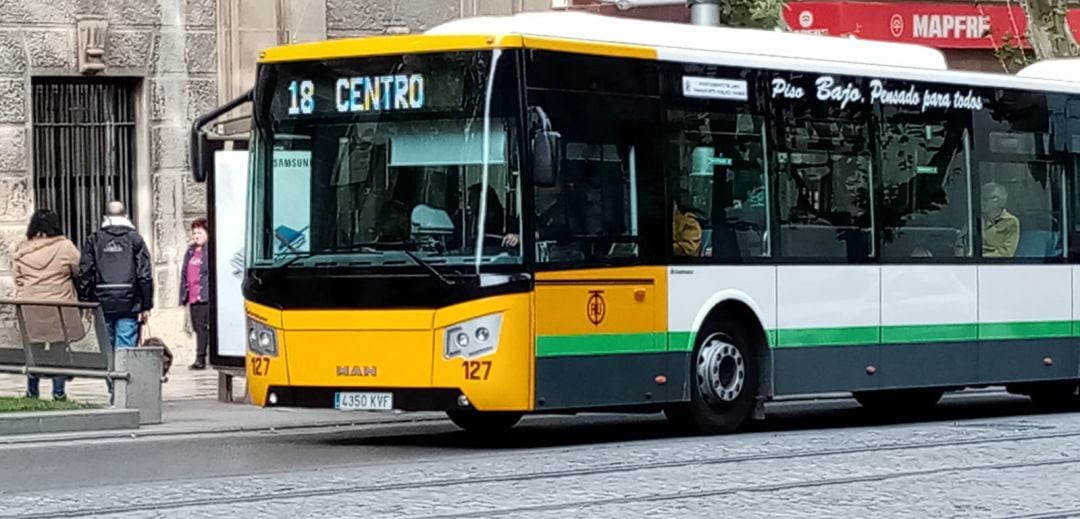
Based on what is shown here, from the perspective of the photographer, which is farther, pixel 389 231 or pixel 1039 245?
pixel 1039 245

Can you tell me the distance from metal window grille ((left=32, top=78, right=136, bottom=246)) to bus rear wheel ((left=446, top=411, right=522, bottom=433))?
898cm

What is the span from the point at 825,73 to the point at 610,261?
2926 mm

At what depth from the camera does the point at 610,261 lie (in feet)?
51.4

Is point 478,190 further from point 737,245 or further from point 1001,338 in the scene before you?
point 1001,338

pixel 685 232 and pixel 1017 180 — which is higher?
pixel 1017 180

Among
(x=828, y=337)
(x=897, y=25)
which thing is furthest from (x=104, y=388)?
(x=897, y=25)

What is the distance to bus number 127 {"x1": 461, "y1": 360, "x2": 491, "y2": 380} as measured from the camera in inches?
591

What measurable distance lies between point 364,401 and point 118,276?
589 centimetres

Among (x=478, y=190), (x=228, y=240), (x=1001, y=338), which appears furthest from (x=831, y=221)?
(x=228, y=240)

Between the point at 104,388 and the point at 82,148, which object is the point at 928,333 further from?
the point at 82,148

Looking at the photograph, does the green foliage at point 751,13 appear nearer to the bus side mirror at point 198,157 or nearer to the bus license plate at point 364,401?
the bus side mirror at point 198,157

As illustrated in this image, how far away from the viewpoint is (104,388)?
21688mm

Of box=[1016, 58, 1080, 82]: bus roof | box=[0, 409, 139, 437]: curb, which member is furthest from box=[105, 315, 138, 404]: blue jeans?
box=[1016, 58, 1080, 82]: bus roof

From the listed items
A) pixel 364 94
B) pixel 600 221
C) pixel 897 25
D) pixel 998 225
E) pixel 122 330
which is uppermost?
pixel 897 25
